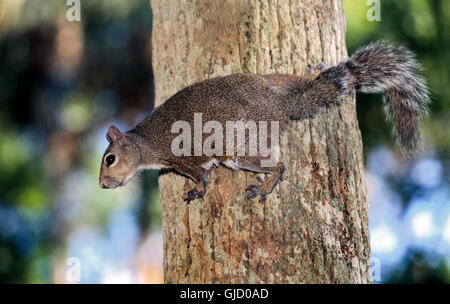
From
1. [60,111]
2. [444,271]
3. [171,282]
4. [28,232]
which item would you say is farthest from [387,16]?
[28,232]

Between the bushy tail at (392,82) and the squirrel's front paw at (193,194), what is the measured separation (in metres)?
1.07

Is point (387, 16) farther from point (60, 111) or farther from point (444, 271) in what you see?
point (60, 111)

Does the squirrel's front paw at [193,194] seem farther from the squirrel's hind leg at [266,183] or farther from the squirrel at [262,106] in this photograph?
the squirrel's hind leg at [266,183]

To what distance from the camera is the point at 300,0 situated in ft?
11.9

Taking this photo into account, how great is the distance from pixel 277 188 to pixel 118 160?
141 cm

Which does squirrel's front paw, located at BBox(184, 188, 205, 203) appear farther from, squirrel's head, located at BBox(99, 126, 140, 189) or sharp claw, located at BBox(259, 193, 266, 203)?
squirrel's head, located at BBox(99, 126, 140, 189)

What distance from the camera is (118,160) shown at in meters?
4.02

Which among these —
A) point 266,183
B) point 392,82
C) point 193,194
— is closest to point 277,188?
point 266,183

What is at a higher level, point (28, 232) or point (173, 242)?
point (28, 232)

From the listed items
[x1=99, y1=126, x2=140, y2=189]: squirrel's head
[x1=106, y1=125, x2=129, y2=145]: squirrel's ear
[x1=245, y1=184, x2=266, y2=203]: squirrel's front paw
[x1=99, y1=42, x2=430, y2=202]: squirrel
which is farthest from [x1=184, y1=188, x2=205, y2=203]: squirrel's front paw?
[x1=106, y1=125, x2=129, y2=145]: squirrel's ear

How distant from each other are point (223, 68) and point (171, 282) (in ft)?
4.98

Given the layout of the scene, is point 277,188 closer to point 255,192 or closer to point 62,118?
point 255,192
